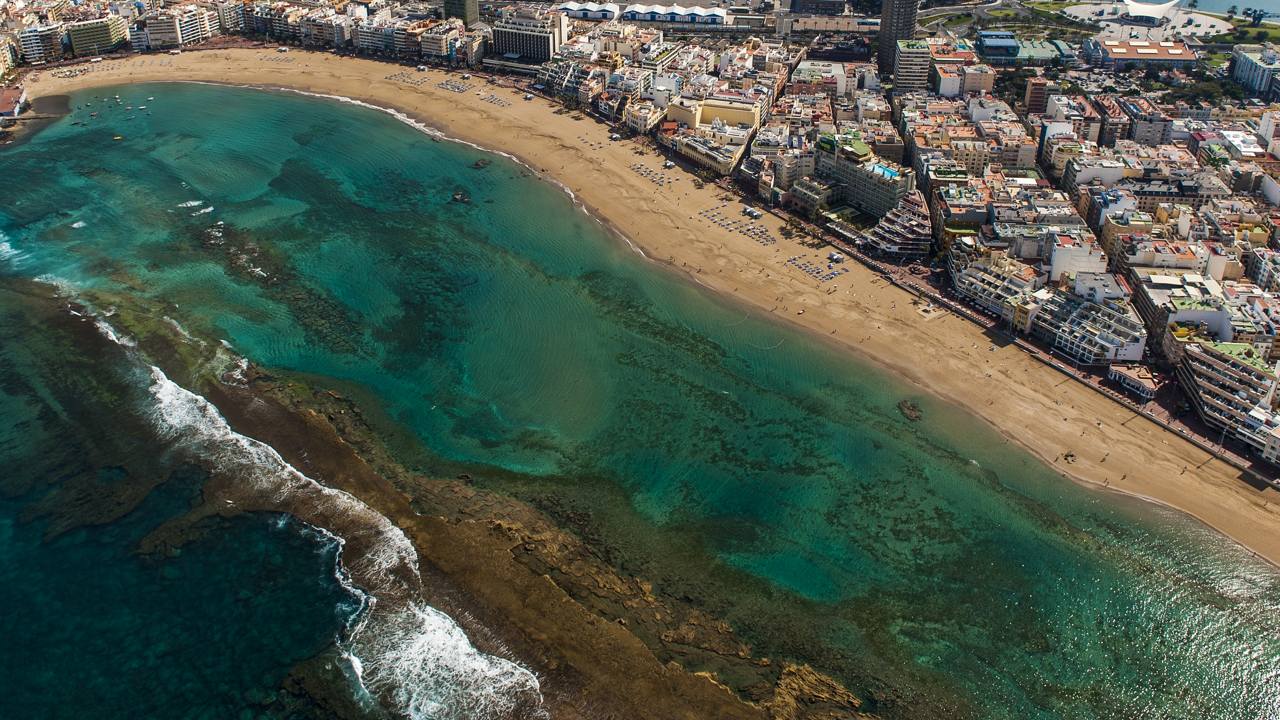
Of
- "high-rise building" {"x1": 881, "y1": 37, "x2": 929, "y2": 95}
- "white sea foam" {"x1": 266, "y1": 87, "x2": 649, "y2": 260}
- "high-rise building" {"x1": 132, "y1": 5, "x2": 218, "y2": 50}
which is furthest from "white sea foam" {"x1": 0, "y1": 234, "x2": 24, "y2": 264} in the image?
"high-rise building" {"x1": 881, "y1": 37, "x2": 929, "y2": 95}

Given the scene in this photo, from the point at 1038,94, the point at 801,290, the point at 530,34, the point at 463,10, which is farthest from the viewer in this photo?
the point at 463,10

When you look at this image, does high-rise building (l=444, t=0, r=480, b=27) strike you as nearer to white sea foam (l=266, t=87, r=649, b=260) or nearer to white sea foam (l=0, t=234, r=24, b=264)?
white sea foam (l=266, t=87, r=649, b=260)

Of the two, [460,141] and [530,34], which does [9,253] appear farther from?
[530,34]

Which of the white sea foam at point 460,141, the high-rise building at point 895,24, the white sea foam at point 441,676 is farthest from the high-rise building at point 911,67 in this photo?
the white sea foam at point 441,676

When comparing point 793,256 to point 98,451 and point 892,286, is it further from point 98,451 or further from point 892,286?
point 98,451

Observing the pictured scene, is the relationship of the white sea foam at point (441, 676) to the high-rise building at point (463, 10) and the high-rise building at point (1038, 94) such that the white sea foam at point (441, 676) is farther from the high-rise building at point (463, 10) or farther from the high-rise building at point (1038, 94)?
the high-rise building at point (463, 10)

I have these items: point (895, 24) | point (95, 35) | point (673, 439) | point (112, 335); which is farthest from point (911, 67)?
point (95, 35)
